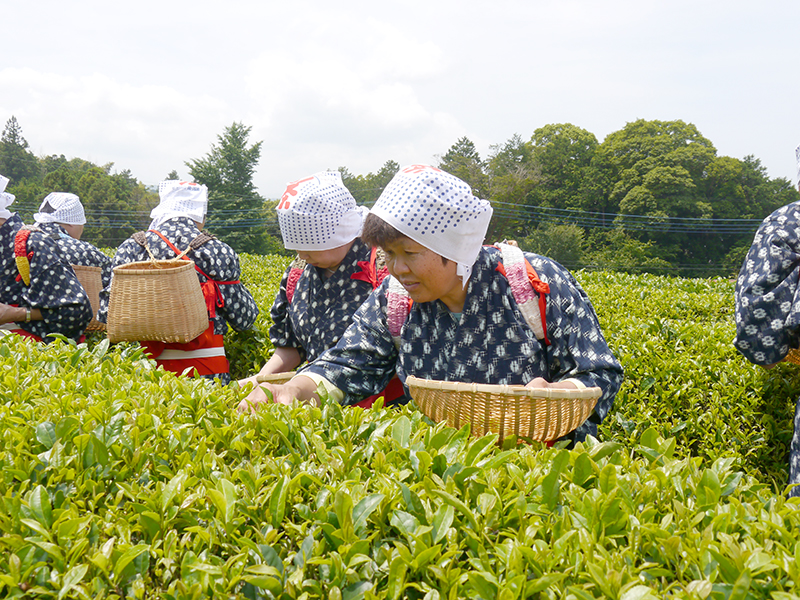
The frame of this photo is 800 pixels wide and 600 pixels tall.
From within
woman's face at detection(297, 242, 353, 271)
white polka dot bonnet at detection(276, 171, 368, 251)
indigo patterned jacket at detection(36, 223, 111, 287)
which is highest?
white polka dot bonnet at detection(276, 171, 368, 251)

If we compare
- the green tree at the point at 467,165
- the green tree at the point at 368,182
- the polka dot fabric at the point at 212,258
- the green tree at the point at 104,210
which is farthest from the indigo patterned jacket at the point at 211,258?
the green tree at the point at 368,182

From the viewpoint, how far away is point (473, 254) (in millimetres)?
2014

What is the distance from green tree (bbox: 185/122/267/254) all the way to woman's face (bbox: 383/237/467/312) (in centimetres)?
5164

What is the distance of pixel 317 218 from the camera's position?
275 cm

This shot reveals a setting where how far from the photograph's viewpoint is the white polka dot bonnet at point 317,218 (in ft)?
9.06

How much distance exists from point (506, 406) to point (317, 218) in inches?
58.5

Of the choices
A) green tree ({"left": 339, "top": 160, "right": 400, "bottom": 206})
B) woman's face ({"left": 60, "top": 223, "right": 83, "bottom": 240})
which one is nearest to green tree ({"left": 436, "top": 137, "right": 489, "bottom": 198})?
green tree ({"left": 339, "top": 160, "right": 400, "bottom": 206})

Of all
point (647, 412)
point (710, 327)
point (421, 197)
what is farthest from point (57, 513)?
point (710, 327)

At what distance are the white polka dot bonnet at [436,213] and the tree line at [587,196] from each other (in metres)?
46.2

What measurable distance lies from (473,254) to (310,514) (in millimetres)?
1073

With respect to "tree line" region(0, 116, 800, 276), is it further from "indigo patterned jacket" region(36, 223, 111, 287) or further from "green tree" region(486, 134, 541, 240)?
"indigo patterned jacket" region(36, 223, 111, 287)

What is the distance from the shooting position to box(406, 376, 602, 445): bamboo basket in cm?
155

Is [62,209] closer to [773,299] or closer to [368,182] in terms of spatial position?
[773,299]

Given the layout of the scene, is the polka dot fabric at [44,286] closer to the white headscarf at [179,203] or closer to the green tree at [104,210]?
the white headscarf at [179,203]
